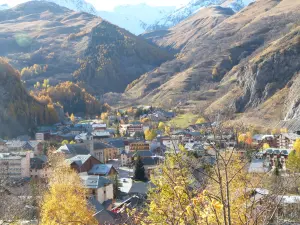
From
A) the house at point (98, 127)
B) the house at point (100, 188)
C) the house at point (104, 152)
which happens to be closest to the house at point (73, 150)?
the house at point (104, 152)

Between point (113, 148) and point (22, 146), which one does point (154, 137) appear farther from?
point (22, 146)

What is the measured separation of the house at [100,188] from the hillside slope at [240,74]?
22810 mm

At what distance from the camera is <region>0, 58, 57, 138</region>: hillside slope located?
88062 millimetres

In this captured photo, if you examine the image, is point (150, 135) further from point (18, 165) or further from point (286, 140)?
point (18, 165)

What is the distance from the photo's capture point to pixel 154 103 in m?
146

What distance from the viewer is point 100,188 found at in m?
35.6

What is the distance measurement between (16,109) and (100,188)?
6239 cm

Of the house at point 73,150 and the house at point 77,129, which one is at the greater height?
the house at point 73,150

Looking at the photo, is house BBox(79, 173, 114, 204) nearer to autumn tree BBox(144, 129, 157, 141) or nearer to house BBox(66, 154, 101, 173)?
house BBox(66, 154, 101, 173)

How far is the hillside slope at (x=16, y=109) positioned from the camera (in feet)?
289

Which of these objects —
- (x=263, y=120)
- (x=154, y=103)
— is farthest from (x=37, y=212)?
(x=154, y=103)

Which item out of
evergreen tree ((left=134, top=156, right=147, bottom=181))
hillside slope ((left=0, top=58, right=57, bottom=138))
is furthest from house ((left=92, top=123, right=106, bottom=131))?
evergreen tree ((left=134, top=156, right=147, bottom=181))

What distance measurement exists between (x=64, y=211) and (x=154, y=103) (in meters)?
127

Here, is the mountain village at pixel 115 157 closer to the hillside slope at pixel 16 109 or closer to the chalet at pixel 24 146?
the chalet at pixel 24 146
